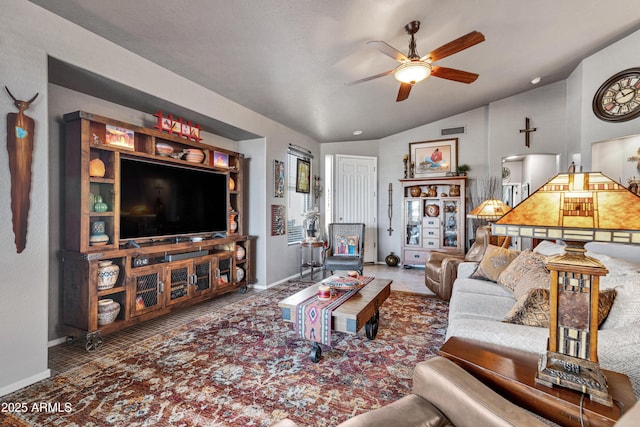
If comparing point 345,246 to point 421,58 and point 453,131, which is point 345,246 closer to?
point 453,131

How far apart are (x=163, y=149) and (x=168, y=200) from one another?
1.90 feet

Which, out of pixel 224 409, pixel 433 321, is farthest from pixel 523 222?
pixel 433 321

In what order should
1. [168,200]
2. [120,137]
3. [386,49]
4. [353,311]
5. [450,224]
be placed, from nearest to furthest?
[353,311]
[386,49]
[120,137]
[168,200]
[450,224]

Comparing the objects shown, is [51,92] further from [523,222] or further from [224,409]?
[523,222]

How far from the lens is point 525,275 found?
2.25 meters

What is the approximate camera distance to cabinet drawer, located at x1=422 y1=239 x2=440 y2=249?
18.5 ft

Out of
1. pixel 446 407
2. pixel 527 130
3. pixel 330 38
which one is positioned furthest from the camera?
pixel 527 130

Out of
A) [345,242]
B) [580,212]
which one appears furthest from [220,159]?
A: [580,212]

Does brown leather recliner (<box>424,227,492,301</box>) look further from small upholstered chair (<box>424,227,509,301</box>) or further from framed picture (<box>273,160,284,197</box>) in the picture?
framed picture (<box>273,160,284,197</box>)

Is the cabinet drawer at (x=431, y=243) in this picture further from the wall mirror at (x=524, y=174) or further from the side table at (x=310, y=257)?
the side table at (x=310, y=257)

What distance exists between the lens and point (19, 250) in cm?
198

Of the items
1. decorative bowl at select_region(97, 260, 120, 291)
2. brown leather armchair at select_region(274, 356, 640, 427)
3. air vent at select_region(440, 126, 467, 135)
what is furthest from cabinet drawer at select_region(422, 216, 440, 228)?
decorative bowl at select_region(97, 260, 120, 291)

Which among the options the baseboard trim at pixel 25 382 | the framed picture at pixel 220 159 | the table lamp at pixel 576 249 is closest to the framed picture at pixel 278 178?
the framed picture at pixel 220 159

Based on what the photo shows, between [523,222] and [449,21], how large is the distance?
2.36 m
